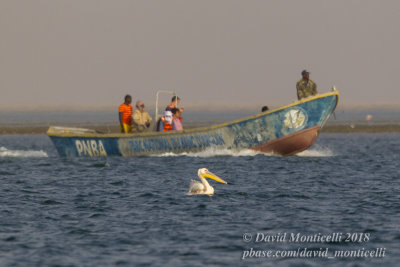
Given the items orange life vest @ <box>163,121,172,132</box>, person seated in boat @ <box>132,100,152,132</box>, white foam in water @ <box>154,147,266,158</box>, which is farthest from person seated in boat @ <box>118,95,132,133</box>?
white foam in water @ <box>154,147,266,158</box>

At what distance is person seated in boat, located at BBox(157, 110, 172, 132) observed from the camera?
27.1 m

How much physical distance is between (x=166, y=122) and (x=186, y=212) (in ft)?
40.8

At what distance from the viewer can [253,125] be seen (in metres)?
26.1

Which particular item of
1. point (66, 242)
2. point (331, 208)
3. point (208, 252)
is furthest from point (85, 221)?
point (331, 208)

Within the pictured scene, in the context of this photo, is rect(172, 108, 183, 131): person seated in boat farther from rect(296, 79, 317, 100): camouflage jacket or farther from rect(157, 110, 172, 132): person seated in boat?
rect(296, 79, 317, 100): camouflage jacket

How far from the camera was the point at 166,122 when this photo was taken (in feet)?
90.0

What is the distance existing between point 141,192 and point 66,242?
19.4 ft

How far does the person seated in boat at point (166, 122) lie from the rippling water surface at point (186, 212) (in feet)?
7.60

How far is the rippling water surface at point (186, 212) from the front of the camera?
38.1 ft

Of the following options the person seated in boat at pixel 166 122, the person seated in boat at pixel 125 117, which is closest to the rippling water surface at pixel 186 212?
the person seated in boat at pixel 166 122

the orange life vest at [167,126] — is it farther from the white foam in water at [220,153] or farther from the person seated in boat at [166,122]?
the white foam in water at [220,153]

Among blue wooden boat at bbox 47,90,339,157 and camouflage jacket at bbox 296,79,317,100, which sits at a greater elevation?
camouflage jacket at bbox 296,79,317,100

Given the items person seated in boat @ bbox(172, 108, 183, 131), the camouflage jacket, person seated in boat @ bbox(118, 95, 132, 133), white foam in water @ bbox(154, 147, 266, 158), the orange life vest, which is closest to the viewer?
the camouflage jacket

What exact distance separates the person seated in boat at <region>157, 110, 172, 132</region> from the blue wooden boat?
19.5 inches
